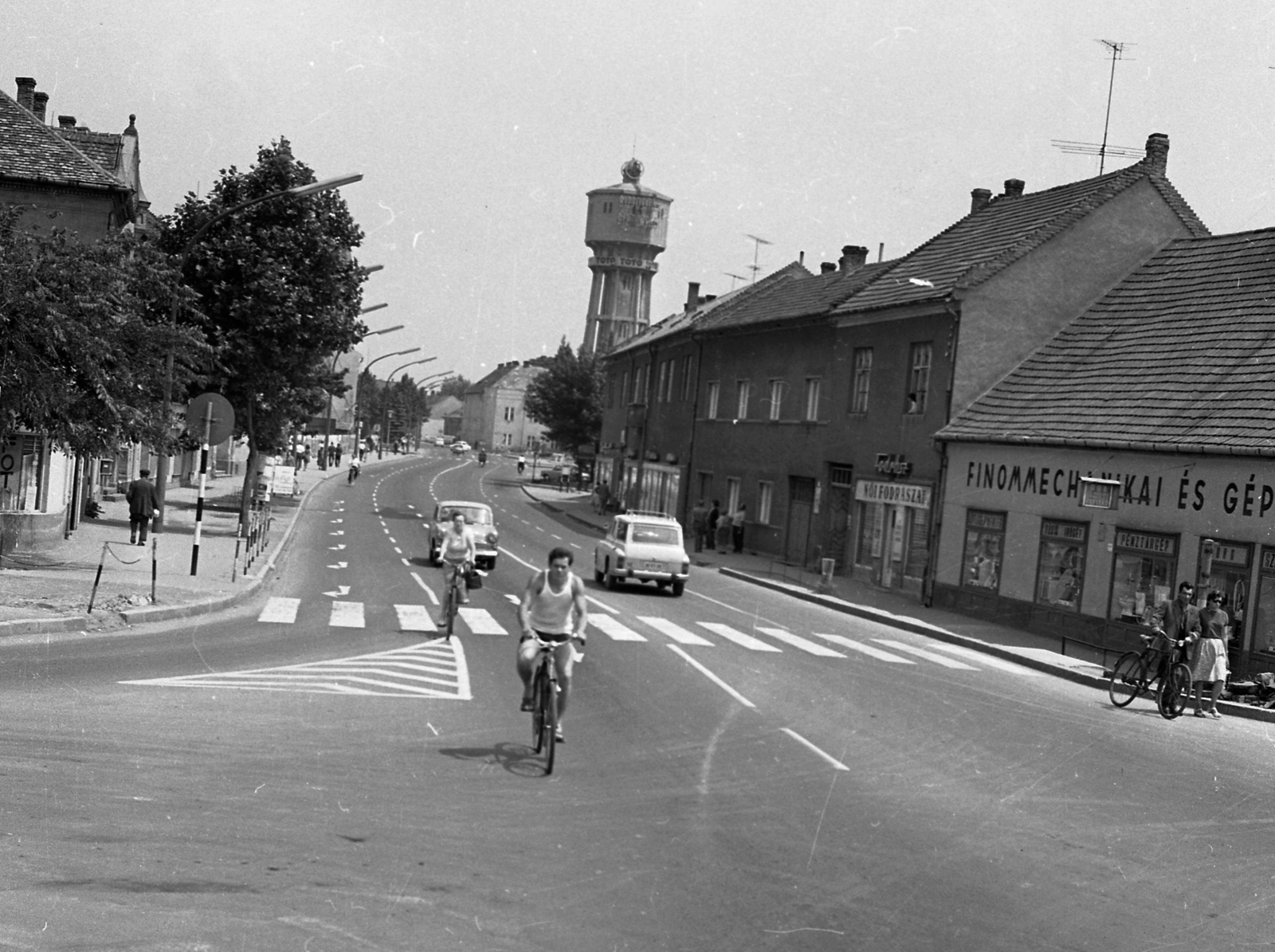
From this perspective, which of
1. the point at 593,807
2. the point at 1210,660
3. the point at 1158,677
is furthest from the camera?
the point at 1210,660

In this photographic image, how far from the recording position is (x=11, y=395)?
2077cm

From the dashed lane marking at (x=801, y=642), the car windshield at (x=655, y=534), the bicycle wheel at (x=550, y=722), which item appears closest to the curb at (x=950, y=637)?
the dashed lane marking at (x=801, y=642)

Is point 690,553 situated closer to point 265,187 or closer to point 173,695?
point 265,187

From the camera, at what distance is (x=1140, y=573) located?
25.8m

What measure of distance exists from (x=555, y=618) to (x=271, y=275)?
25.4 m

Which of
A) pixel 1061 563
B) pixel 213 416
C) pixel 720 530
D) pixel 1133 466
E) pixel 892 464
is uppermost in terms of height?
pixel 1133 466

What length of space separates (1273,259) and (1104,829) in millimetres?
22203

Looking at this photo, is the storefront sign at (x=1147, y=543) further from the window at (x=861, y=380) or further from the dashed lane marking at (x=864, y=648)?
the window at (x=861, y=380)

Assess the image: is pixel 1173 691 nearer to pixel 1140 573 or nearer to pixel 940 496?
pixel 1140 573

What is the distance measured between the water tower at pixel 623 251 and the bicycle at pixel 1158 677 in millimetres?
114416

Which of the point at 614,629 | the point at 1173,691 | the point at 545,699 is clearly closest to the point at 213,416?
the point at 614,629

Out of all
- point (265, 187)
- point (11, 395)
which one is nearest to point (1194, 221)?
point (265, 187)

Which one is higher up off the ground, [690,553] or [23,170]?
[23,170]

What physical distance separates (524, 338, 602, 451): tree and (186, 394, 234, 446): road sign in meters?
70.6
